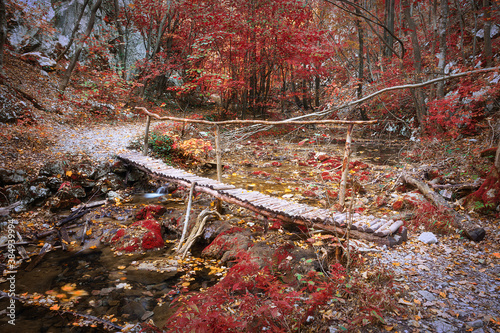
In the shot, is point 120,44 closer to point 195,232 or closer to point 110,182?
point 110,182

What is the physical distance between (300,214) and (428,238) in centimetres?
217

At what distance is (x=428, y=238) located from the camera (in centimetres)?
419

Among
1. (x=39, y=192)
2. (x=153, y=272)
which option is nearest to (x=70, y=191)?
(x=39, y=192)

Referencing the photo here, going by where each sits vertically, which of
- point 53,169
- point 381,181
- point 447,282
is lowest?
point 447,282

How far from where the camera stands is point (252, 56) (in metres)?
13.4

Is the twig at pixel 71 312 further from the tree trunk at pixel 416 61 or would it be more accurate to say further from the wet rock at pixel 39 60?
the wet rock at pixel 39 60

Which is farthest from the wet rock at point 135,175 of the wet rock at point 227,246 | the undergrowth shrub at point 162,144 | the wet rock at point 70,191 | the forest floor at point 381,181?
the wet rock at point 227,246

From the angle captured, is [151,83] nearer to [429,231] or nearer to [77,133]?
[77,133]

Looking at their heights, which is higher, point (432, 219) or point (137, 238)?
point (432, 219)

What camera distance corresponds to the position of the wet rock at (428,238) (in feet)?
13.6

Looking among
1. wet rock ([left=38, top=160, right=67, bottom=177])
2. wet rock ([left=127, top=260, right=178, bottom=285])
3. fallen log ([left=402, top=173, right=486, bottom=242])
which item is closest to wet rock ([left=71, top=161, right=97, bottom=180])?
wet rock ([left=38, top=160, right=67, bottom=177])

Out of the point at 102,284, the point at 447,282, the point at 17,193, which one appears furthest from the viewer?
the point at 17,193

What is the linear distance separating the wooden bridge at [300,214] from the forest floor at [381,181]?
1.02 feet

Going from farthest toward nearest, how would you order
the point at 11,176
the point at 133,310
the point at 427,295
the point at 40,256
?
the point at 11,176 < the point at 40,256 < the point at 133,310 < the point at 427,295
